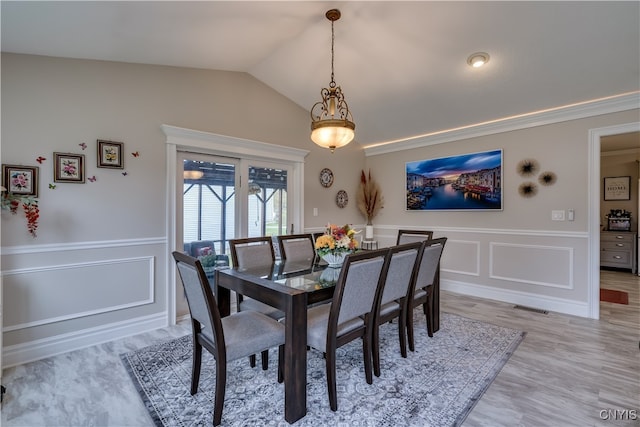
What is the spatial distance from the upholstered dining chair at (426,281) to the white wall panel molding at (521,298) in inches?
67.7

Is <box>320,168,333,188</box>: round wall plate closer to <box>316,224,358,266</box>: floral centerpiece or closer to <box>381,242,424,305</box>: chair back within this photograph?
<box>316,224,358,266</box>: floral centerpiece

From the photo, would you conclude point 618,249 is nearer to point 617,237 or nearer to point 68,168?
point 617,237

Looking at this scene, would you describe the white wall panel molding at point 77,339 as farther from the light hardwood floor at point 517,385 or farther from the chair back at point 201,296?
the chair back at point 201,296

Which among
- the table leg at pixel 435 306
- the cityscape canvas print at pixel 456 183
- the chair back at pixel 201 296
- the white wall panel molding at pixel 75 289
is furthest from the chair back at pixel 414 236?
the white wall panel molding at pixel 75 289

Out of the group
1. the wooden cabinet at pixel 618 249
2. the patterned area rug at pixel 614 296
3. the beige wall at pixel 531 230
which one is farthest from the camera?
the wooden cabinet at pixel 618 249

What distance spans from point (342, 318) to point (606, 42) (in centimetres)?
→ 323

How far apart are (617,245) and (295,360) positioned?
7267 mm

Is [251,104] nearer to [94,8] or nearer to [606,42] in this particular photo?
[94,8]

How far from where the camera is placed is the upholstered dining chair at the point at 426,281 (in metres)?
2.58

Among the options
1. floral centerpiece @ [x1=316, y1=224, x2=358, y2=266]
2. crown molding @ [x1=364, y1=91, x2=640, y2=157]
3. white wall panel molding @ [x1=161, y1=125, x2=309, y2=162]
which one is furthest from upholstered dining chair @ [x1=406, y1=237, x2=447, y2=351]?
white wall panel molding @ [x1=161, y1=125, x2=309, y2=162]

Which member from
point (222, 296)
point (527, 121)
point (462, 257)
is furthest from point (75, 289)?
point (527, 121)

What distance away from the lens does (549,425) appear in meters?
1.71

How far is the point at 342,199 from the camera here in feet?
16.4

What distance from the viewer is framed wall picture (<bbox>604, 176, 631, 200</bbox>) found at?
19.3 ft
